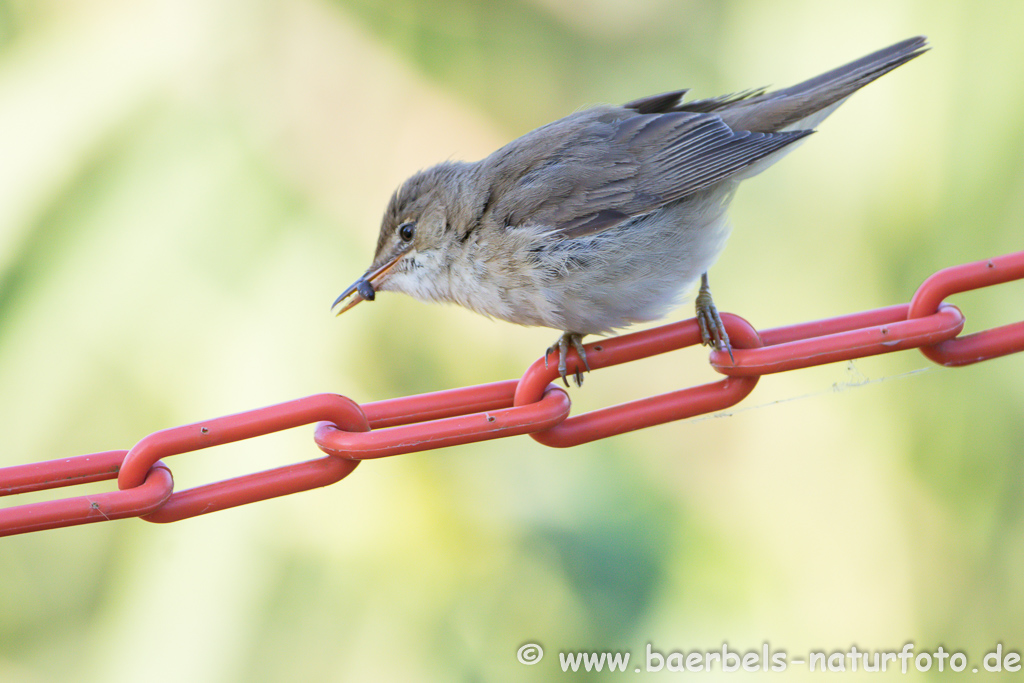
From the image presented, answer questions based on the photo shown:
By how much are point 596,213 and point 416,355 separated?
1.14m

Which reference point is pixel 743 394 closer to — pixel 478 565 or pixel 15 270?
pixel 478 565

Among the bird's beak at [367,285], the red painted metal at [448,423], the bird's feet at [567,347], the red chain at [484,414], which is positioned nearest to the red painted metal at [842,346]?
the red chain at [484,414]

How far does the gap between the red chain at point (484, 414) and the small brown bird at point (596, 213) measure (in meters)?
0.56

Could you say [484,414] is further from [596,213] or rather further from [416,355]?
[416,355]

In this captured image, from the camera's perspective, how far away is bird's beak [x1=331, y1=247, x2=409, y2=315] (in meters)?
2.85

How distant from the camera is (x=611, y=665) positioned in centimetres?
286

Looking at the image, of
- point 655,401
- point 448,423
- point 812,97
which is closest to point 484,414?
point 448,423

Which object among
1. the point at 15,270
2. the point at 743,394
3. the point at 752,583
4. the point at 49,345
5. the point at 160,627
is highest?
the point at 15,270

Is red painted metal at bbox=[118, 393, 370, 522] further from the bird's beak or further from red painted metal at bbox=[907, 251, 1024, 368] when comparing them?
red painted metal at bbox=[907, 251, 1024, 368]

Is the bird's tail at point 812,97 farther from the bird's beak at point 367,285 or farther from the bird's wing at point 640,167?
the bird's beak at point 367,285

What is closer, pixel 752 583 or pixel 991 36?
pixel 752 583

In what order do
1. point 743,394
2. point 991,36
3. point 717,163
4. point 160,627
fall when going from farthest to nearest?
point 991,36 < point 160,627 < point 717,163 < point 743,394

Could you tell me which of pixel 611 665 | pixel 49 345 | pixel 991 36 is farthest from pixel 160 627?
pixel 991 36

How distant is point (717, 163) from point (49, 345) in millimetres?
2713
